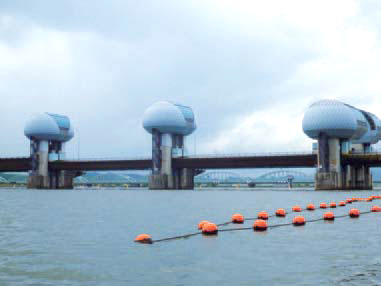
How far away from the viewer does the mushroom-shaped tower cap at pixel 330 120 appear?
6043 inches

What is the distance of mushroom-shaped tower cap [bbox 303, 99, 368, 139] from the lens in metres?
154

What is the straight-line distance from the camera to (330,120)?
503 ft

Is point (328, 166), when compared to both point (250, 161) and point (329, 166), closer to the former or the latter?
point (329, 166)

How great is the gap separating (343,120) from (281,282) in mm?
139295

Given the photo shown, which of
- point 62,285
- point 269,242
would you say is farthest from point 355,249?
point 62,285

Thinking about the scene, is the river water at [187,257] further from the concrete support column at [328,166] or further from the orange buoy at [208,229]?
the concrete support column at [328,166]

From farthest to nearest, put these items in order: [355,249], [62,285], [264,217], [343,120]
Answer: [343,120] < [264,217] < [355,249] < [62,285]

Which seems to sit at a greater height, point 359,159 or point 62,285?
point 359,159

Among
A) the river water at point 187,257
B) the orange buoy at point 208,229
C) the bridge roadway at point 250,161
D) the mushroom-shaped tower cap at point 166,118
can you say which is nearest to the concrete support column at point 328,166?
the bridge roadway at point 250,161

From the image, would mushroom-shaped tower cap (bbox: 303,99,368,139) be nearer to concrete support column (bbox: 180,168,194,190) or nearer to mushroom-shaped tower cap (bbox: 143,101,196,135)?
mushroom-shaped tower cap (bbox: 143,101,196,135)

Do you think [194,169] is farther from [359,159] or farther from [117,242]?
[117,242]

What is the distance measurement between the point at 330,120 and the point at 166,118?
182 ft

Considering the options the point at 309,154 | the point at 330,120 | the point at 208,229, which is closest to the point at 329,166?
the point at 309,154

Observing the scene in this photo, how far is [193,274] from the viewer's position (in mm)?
22188
